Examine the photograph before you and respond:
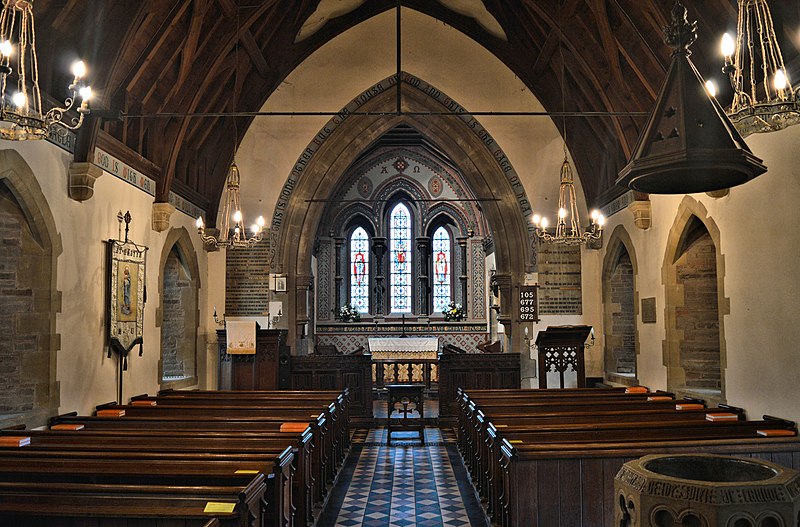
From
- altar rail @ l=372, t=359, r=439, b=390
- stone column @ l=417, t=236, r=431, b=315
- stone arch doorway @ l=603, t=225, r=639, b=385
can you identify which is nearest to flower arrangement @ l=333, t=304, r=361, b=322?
stone column @ l=417, t=236, r=431, b=315

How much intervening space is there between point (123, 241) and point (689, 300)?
255 inches

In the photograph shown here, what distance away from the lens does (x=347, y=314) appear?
17.8 metres

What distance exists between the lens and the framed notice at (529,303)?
37.3ft

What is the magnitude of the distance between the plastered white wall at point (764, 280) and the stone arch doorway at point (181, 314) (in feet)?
23.4

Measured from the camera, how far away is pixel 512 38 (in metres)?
11.0

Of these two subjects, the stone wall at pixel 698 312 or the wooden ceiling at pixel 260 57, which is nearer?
the wooden ceiling at pixel 260 57

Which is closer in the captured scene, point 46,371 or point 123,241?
point 46,371

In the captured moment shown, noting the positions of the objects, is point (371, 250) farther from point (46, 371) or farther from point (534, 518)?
point (534, 518)

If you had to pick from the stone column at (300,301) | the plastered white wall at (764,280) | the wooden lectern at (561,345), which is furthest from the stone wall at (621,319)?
the stone column at (300,301)

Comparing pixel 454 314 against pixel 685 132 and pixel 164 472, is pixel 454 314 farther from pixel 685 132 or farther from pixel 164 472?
pixel 685 132

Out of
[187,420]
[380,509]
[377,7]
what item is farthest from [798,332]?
[377,7]

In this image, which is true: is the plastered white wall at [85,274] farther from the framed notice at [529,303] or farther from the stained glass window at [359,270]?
the stained glass window at [359,270]

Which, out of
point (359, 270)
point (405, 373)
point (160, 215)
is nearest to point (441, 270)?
point (359, 270)

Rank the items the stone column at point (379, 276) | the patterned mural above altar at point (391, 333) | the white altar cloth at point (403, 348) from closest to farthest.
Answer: the white altar cloth at point (403, 348) → the patterned mural above altar at point (391, 333) → the stone column at point (379, 276)
